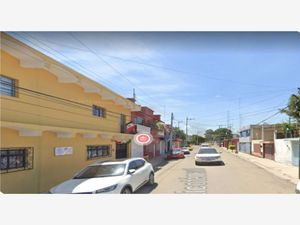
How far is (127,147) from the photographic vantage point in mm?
22969

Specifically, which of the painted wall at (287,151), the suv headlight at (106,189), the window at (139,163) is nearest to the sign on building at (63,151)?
the window at (139,163)

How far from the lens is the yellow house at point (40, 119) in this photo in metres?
9.23

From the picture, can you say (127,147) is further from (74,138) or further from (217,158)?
(74,138)

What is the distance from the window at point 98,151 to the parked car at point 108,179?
17.5 ft

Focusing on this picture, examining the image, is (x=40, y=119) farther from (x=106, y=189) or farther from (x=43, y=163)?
(x=106, y=189)

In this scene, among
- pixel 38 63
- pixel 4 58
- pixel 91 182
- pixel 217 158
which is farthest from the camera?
pixel 217 158

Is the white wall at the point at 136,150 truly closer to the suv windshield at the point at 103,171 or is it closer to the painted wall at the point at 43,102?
→ the painted wall at the point at 43,102

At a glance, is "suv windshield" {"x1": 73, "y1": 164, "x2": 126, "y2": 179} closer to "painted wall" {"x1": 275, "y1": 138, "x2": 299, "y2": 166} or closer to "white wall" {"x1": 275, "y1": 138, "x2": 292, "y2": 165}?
"painted wall" {"x1": 275, "y1": 138, "x2": 299, "y2": 166}

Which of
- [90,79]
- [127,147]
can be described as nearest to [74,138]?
[90,79]

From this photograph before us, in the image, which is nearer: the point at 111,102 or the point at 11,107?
the point at 11,107

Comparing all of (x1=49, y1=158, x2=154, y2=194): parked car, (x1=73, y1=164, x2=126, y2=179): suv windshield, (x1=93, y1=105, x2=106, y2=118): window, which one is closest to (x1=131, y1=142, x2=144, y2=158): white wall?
(x1=93, y1=105, x2=106, y2=118): window

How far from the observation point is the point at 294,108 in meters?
24.1

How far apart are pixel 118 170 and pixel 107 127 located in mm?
9208

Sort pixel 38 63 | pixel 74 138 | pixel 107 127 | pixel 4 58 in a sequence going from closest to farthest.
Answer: pixel 4 58
pixel 38 63
pixel 74 138
pixel 107 127
